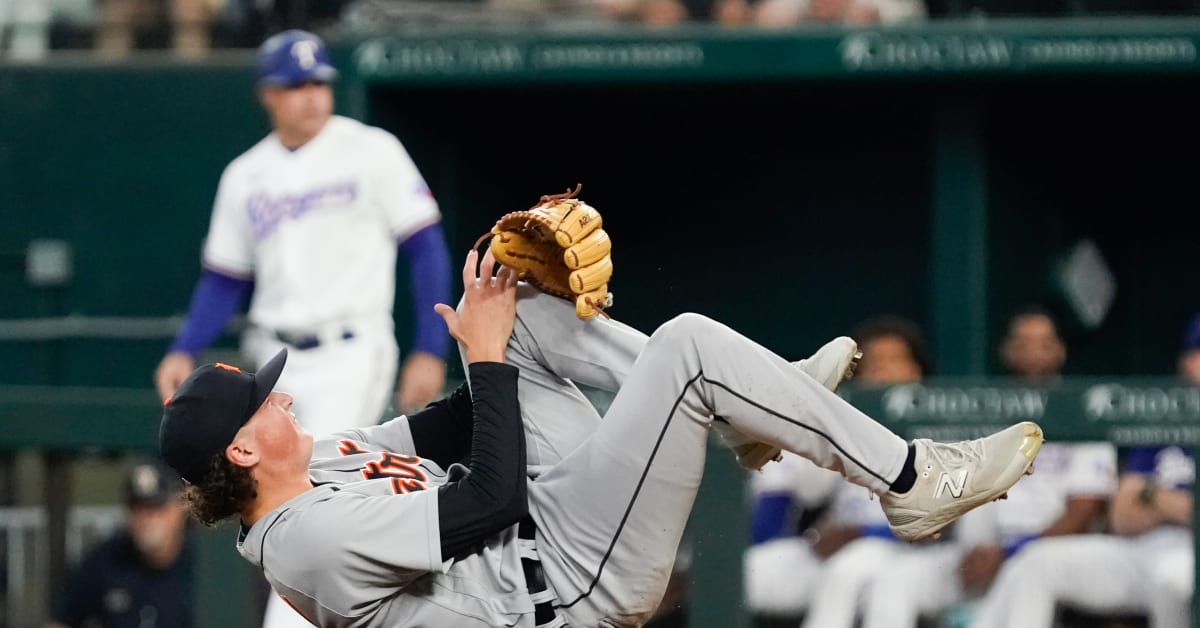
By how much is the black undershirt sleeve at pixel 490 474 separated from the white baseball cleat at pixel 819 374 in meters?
0.42

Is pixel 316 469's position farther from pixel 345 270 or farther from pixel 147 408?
pixel 147 408

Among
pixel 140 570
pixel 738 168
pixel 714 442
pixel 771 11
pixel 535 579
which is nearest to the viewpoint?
pixel 535 579

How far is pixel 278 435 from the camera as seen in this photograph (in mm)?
3691

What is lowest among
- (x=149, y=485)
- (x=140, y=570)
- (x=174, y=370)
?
(x=140, y=570)

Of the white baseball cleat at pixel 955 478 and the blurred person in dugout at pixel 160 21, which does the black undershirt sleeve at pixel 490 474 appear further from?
the blurred person in dugout at pixel 160 21

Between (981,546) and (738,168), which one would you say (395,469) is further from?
(738,168)

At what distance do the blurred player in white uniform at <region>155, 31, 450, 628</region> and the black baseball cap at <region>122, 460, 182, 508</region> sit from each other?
0.75m

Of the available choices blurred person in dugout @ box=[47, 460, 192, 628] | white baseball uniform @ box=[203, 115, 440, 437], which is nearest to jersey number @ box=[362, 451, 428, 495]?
white baseball uniform @ box=[203, 115, 440, 437]

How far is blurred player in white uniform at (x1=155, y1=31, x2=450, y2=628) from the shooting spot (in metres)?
5.82

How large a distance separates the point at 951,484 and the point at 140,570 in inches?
146

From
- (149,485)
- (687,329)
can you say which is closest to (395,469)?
(687,329)

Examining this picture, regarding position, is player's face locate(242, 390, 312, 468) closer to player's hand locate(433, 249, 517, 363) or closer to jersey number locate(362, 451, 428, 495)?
jersey number locate(362, 451, 428, 495)

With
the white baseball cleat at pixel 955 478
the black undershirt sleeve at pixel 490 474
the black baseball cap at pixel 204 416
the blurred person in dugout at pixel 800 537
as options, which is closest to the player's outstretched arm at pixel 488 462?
the black undershirt sleeve at pixel 490 474

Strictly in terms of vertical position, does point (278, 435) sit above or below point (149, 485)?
above
